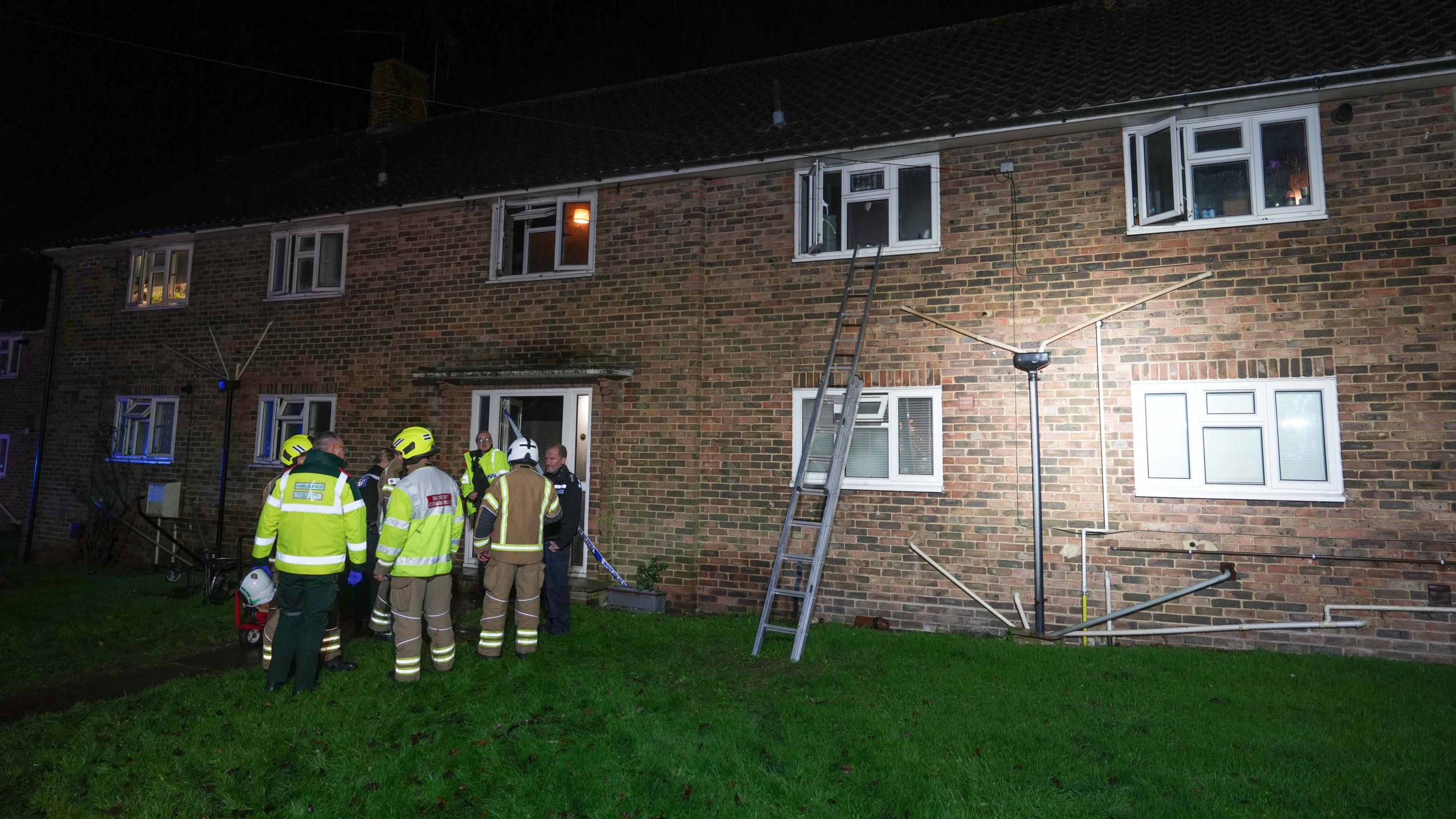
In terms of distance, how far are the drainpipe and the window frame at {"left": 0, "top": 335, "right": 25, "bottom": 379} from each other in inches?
438

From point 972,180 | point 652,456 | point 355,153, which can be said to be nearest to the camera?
point 972,180

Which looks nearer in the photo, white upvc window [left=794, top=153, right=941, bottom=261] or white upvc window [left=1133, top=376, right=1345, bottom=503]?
white upvc window [left=1133, top=376, right=1345, bottom=503]

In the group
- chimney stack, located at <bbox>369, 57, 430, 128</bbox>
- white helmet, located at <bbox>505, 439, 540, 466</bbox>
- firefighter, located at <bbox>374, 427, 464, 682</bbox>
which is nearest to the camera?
firefighter, located at <bbox>374, 427, 464, 682</bbox>

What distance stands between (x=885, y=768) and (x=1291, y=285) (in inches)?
247

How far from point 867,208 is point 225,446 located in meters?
10.5

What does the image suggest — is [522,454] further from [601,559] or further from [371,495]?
[601,559]

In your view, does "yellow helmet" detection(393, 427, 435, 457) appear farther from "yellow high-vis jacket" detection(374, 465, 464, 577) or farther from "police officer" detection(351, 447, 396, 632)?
"police officer" detection(351, 447, 396, 632)

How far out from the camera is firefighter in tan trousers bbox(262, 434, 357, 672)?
6.22 m

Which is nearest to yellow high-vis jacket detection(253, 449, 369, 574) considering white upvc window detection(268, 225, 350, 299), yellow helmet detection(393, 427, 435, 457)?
yellow helmet detection(393, 427, 435, 457)

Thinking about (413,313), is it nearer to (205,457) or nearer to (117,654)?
(205,457)

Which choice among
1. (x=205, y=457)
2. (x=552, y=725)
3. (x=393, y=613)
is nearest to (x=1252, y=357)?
(x=552, y=725)

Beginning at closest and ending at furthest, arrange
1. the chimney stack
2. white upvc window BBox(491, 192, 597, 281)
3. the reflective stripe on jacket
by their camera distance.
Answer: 1. the reflective stripe on jacket
2. white upvc window BBox(491, 192, 597, 281)
3. the chimney stack

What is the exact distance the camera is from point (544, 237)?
1093 centimetres

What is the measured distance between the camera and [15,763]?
456 cm
